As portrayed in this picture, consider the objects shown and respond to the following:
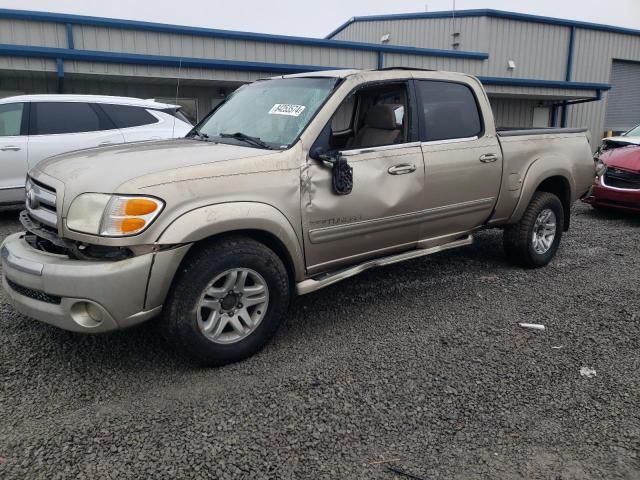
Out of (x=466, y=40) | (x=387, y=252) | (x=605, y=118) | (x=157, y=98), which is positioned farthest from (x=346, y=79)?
(x=605, y=118)

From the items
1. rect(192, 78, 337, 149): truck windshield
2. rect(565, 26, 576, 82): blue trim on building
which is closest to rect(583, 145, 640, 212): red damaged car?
rect(192, 78, 337, 149): truck windshield

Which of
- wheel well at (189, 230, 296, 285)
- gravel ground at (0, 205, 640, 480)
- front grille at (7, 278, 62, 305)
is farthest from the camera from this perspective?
wheel well at (189, 230, 296, 285)

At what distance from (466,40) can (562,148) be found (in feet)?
49.2

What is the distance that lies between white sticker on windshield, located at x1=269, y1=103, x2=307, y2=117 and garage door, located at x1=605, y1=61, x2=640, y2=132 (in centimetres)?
2128

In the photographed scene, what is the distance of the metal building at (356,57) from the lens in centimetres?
1101

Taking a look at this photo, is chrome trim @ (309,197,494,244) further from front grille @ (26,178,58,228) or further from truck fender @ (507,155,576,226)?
front grille @ (26,178,58,228)

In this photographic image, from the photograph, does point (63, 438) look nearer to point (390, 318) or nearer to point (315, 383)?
point (315, 383)

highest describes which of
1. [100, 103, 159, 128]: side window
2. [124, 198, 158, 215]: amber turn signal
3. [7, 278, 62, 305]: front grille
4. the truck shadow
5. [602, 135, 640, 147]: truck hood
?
[100, 103, 159, 128]: side window

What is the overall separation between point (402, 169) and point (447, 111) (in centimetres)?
89

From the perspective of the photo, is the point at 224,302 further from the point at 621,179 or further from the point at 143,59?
the point at 143,59

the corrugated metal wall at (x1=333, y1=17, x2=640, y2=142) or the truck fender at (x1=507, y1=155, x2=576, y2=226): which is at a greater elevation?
the corrugated metal wall at (x1=333, y1=17, x2=640, y2=142)

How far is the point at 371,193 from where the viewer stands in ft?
12.8

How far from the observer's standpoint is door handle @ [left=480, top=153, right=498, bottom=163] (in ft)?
15.4

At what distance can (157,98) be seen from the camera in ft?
41.0
